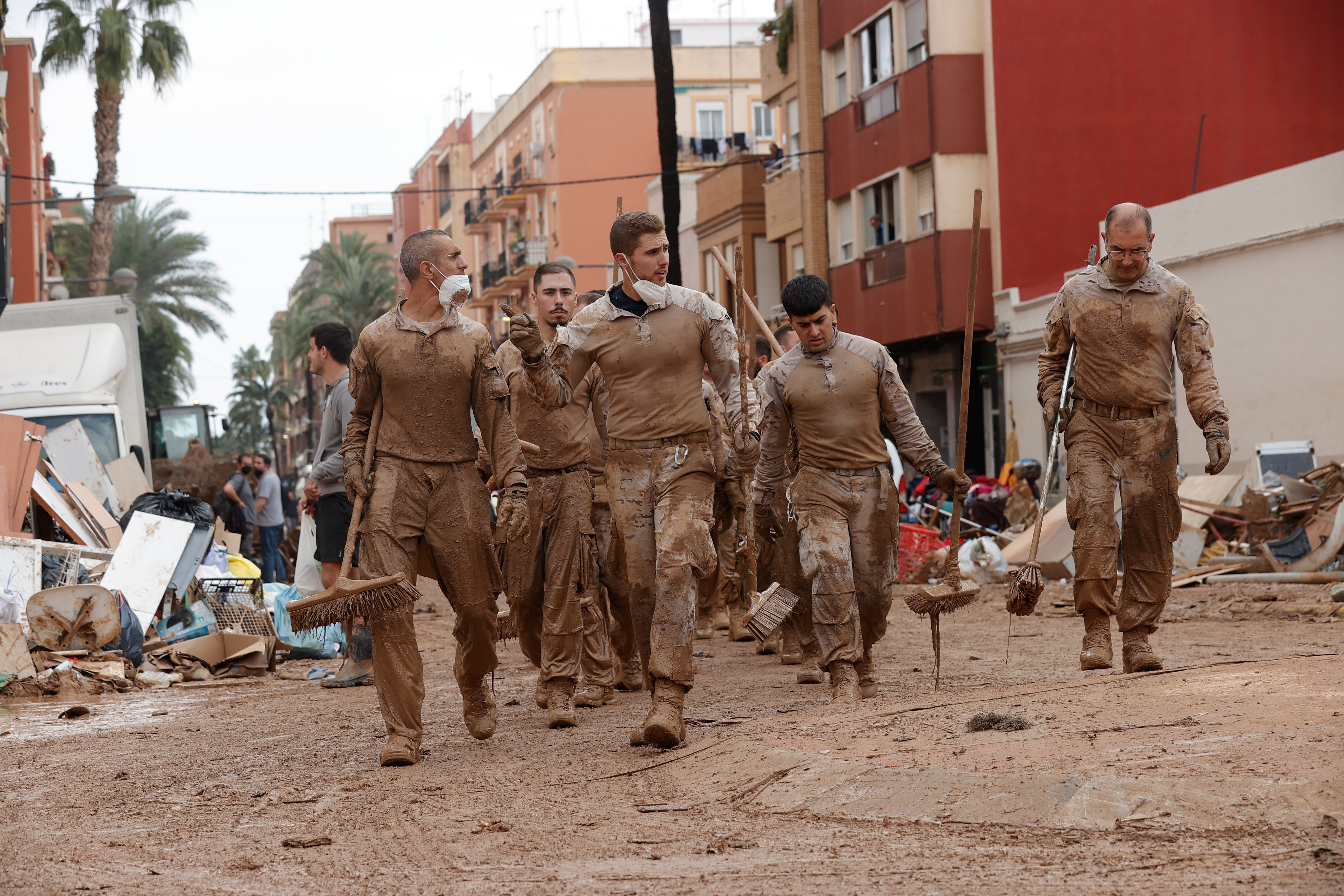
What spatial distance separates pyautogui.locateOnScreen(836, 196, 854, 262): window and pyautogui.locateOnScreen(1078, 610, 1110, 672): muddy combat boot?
24.8 m

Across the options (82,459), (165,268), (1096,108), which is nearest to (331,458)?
(82,459)

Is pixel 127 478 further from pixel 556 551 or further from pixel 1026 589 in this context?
pixel 1026 589

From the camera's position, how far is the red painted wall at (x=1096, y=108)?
27.7 metres

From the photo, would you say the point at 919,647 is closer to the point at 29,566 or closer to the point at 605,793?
the point at 605,793

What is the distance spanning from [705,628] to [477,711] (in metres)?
4.76

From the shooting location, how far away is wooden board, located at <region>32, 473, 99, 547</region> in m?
14.1

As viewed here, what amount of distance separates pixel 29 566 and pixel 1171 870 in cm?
986

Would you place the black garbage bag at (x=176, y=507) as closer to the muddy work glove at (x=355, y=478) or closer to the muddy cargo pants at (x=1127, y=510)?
the muddy work glove at (x=355, y=478)

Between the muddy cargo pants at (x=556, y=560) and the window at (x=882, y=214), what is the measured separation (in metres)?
22.8

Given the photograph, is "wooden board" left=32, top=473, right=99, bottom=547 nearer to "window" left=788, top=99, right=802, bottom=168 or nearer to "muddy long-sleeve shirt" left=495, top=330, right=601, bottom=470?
"muddy long-sleeve shirt" left=495, top=330, right=601, bottom=470

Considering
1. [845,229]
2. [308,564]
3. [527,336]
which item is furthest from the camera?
[845,229]

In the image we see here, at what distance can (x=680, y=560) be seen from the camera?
22.0 ft

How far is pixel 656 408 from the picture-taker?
6.91 metres

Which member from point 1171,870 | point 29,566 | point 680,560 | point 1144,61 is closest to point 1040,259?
point 1144,61
